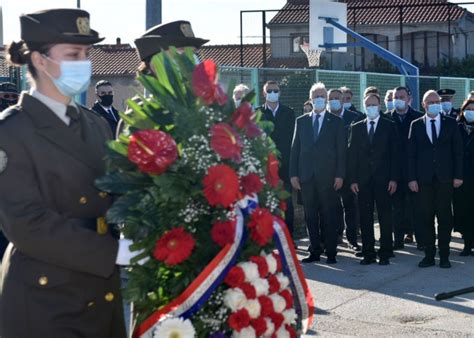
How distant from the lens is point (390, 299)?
8992 millimetres

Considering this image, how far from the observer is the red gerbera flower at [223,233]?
368 cm

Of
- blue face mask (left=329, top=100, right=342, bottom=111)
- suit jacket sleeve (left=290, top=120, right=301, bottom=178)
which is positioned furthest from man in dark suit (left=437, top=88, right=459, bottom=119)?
suit jacket sleeve (left=290, top=120, right=301, bottom=178)

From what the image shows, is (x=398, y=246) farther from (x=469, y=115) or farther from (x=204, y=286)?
(x=204, y=286)

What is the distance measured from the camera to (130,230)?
370 centimetres

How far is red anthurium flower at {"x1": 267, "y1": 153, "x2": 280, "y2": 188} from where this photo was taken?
3885 millimetres

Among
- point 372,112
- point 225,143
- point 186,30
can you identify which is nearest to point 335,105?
point 372,112

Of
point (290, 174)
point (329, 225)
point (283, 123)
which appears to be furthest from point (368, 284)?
point (283, 123)

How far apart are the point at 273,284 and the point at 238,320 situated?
9.8 inches

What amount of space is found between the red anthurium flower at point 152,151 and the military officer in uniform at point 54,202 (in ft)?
1.01

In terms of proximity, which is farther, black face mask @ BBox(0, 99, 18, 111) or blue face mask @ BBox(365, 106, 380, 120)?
blue face mask @ BBox(365, 106, 380, 120)

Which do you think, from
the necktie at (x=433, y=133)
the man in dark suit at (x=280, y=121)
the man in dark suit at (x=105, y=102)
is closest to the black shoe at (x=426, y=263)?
the necktie at (x=433, y=133)

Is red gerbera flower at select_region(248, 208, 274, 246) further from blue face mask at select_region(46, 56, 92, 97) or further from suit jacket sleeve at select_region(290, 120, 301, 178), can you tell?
suit jacket sleeve at select_region(290, 120, 301, 178)

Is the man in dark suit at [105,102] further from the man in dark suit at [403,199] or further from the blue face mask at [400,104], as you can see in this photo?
the blue face mask at [400,104]

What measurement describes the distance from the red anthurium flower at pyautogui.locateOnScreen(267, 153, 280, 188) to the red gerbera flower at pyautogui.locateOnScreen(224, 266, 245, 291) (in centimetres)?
39
